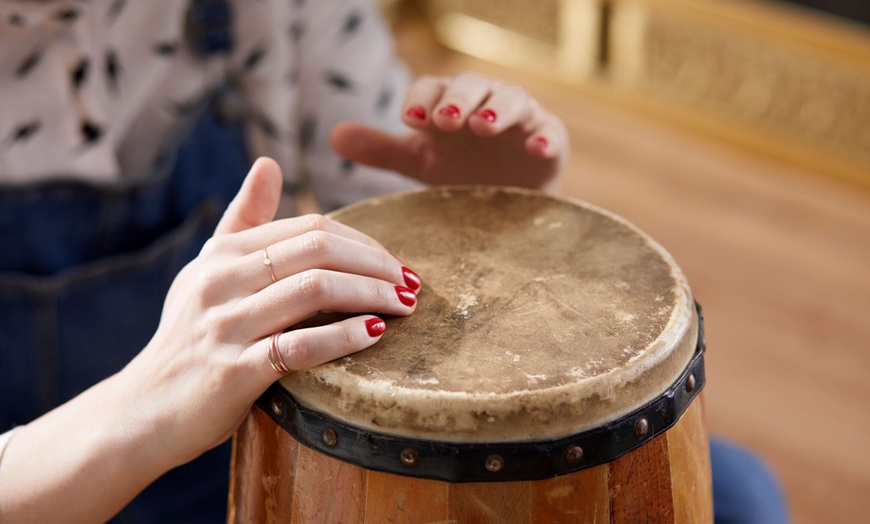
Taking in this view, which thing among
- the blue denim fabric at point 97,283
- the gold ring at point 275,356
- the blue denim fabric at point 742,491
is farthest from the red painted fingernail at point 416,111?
the blue denim fabric at point 742,491

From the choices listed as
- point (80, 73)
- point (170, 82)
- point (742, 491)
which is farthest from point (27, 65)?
point (742, 491)

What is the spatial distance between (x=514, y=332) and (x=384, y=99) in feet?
1.96

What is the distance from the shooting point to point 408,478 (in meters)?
0.52

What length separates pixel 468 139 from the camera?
80 centimetres

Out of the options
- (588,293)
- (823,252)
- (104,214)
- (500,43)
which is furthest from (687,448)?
(500,43)

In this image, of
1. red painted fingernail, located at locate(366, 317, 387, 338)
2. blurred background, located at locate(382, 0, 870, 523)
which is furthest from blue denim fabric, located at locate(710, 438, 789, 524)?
blurred background, located at locate(382, 0, 870, 523)

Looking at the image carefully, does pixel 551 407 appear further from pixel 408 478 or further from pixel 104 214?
pixel 104 214

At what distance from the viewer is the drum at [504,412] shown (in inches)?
20.2

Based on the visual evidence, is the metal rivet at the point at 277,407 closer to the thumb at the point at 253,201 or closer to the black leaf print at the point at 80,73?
Answer: the thumb at the point at 253,201

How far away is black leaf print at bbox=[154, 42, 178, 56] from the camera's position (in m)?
0.98

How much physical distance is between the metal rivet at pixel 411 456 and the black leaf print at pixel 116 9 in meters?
0.64

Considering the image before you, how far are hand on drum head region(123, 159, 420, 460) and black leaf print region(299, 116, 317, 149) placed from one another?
0.55 meters

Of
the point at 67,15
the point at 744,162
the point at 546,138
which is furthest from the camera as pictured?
the point at 744,162

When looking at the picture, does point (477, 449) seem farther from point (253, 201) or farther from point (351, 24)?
point (351, 24)
